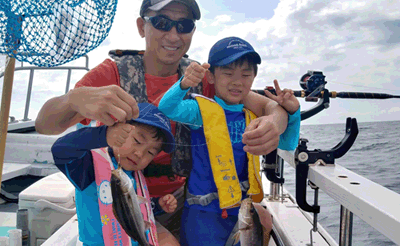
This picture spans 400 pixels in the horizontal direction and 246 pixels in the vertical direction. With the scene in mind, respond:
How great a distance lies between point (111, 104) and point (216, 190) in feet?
3.26

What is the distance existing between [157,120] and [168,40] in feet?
2.02

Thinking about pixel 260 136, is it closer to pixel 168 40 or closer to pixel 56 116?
pixel 168 40

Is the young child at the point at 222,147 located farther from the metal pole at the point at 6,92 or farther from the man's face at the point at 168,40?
the metal pole at the point at 6,92

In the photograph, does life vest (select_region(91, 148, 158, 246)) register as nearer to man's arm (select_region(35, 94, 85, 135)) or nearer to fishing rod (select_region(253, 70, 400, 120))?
man's arm (select_region(35, 94, 85, 135))

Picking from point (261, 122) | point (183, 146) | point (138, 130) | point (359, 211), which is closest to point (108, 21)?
point (138, 130)

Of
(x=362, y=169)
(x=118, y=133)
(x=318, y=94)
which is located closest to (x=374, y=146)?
(x=362, y=169)

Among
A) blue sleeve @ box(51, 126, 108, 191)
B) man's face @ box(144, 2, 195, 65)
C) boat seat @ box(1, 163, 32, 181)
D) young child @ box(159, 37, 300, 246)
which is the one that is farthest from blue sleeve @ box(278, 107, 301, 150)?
boat seat @ box(1, 163, 32, 181)

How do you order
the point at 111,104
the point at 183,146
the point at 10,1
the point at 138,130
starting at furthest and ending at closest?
the point at 183,146 < the point at 10,1 < the point at 138,130 < the point at 111,104

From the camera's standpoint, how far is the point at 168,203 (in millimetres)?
1990

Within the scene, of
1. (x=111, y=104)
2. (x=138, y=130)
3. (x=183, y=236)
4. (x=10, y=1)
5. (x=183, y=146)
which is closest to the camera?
(x=111, y=104)

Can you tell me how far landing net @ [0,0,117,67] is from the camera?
5.21 ft

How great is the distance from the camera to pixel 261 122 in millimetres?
1604

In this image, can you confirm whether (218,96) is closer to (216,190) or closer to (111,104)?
(216,190)

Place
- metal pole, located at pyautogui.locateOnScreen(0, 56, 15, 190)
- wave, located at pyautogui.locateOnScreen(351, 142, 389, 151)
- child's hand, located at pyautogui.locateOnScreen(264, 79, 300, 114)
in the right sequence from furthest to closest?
wave, located at pyautogui.locateOnScreen(351, 142, 389, 151)
child's hand, located at pyautogui.locateOnScreen(264, 79, 300, 114)
metal pole, located at pyautogui.locateOnScreen(0, 56, 15, 190)
